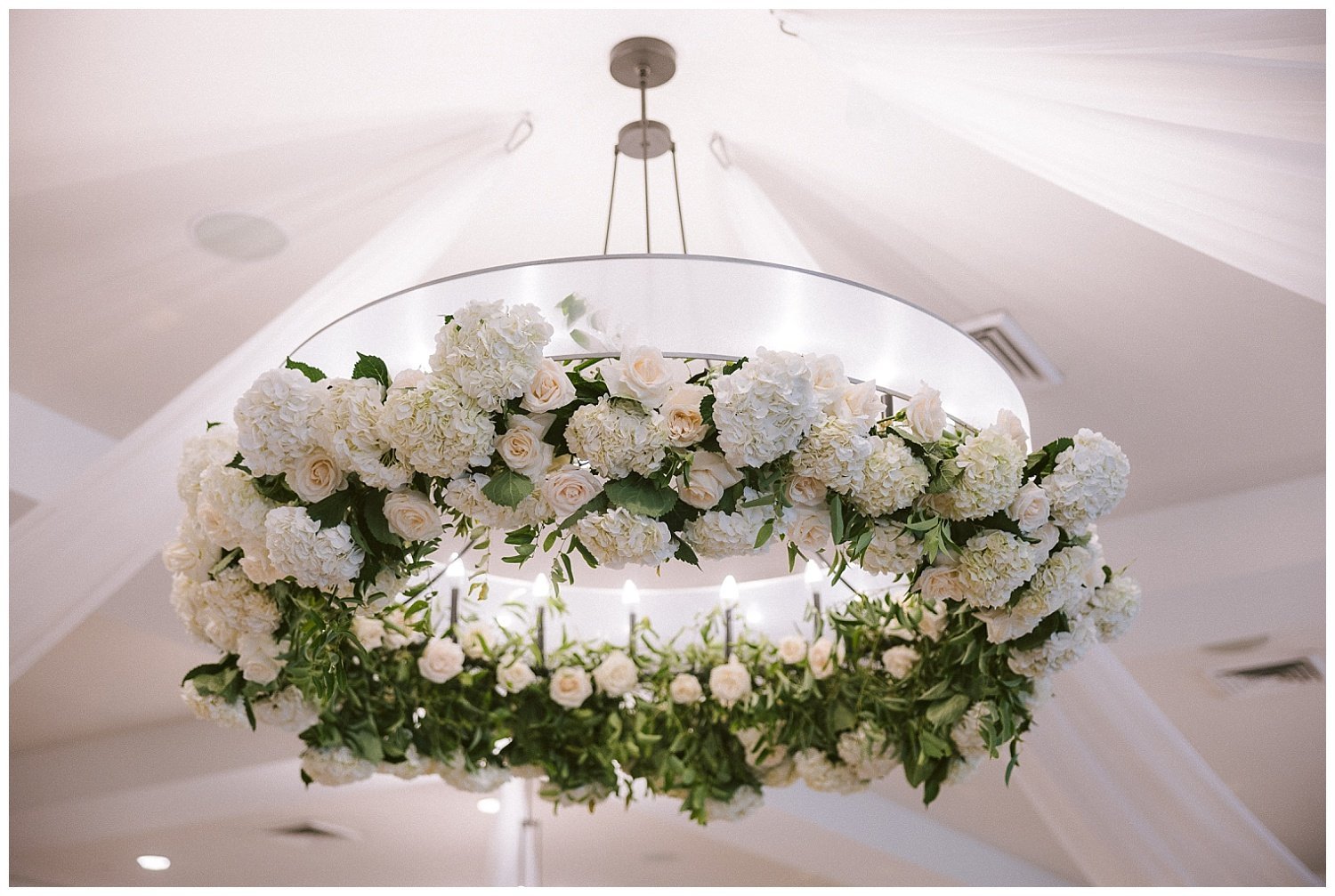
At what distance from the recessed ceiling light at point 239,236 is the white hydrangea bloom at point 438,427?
3.99 feet

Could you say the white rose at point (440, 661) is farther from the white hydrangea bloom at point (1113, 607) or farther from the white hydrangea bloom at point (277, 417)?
the white hydrangea bloom at point (1113, 607)

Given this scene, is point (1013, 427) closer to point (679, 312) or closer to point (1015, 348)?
point (679, 312)

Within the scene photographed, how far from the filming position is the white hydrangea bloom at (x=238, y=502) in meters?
1.46

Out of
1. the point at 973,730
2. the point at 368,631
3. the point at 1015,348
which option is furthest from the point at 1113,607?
the point at 368,631

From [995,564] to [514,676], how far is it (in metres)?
1.02

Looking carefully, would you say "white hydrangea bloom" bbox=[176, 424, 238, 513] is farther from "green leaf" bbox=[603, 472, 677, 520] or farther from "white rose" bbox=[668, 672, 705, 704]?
"white rose" bbox=[668, 672, 705, 704]

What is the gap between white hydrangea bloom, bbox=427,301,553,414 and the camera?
4.18 ft

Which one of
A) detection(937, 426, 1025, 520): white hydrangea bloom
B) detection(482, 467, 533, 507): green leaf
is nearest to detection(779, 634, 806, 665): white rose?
detection(937, 426, 1025, 520): white hydrangea bloom

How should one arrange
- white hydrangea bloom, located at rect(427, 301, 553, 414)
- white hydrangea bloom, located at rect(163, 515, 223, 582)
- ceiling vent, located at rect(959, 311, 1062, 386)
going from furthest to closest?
ceiling vent, located at rect(959, 311, 1062, 386) < white hydrangea bloom, located at rect(163, 515, 223, 582) < white hydrangea bloom, located at rect(427, 301, 553, 414)

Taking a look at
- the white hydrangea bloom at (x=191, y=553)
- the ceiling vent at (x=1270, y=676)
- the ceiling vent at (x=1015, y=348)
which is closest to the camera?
the white hydrangea bloom at (x=191, y=553)

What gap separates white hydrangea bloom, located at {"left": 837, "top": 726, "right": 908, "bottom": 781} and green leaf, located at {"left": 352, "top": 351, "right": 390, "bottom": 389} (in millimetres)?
1165

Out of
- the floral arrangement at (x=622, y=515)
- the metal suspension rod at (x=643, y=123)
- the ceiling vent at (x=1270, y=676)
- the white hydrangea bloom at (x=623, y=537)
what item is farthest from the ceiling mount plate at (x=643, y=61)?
the ceiling vent at (x=1270, y=676)

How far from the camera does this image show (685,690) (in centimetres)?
225

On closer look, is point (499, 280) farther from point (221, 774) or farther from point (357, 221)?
point (221, 774)
